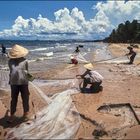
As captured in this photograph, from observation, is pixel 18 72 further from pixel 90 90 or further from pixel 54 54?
pixel 54 54

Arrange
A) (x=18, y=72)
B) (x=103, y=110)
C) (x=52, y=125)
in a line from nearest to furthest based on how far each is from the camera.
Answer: (x=52, y=125)
(x=18, y=72)
(x=103, y=110)

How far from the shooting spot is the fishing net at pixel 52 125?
23.9 ft

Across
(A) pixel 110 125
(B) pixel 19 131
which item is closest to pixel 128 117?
(A) pixel 110 125

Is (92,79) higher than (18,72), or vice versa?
(18,72)

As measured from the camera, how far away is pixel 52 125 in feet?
25.4

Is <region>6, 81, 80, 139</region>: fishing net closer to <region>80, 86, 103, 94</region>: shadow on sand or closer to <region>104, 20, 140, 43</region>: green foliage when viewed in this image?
<region>80, 86, 103, 94</region>: shadow on sand

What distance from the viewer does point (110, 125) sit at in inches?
329

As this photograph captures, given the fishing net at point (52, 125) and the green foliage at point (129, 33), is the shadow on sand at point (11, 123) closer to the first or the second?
the fishing net at point (52, 125)

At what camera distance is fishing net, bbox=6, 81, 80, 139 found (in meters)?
7.28

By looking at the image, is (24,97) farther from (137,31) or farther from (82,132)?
(137,31)

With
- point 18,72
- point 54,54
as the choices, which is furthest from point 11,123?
point 54,54

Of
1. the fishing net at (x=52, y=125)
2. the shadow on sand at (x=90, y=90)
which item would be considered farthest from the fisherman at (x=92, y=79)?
the fishing net at (x=52, y=125)

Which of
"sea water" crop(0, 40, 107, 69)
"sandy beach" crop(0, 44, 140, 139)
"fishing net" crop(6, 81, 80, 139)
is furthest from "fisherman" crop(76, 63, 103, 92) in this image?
"sea water" crop(0, 40, 107, 69)

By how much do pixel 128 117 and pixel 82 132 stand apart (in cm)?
163
